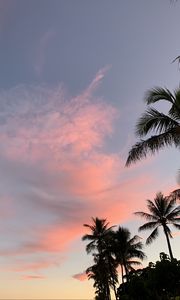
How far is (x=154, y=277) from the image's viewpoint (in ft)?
86.5

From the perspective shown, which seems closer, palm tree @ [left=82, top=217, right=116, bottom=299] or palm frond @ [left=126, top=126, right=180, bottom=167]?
palm frond @ [left=126, top=126, right=180, bottom=167]

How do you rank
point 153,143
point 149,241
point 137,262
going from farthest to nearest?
point 137,262 < point 149,241 < point 153,143

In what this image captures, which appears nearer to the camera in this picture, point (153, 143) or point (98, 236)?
point (153, 143)

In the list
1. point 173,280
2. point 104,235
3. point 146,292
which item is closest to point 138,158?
point 173,280

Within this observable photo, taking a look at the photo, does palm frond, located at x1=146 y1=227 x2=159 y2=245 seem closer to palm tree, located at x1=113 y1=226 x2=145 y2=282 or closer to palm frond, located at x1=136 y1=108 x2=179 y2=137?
palm tree, located at x1=113 y1=226 x2=145 y2=282

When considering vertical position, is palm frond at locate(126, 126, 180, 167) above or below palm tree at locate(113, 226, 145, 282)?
below

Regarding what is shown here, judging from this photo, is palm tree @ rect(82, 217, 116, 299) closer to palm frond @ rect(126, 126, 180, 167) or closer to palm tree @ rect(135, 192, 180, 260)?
palm tree @ rect(135, 192, 180, 260)

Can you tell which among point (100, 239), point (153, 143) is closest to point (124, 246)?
point (100, 239)

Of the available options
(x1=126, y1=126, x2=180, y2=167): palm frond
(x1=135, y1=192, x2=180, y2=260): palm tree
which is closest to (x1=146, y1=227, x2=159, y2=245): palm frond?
(x1=135, y1=192, x2=180, y2=260): palm tree

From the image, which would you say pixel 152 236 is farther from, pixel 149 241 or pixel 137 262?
pixel 137 262

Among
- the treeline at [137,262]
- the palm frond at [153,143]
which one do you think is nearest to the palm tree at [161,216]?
the treeline at [137,262]

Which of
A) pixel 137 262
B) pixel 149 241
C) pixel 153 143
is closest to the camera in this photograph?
pixel 153 143

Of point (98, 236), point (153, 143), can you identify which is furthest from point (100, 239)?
point (153, 143)

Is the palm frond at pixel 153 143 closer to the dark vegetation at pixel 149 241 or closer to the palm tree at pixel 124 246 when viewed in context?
the dark vegetation at pixel 149 241
